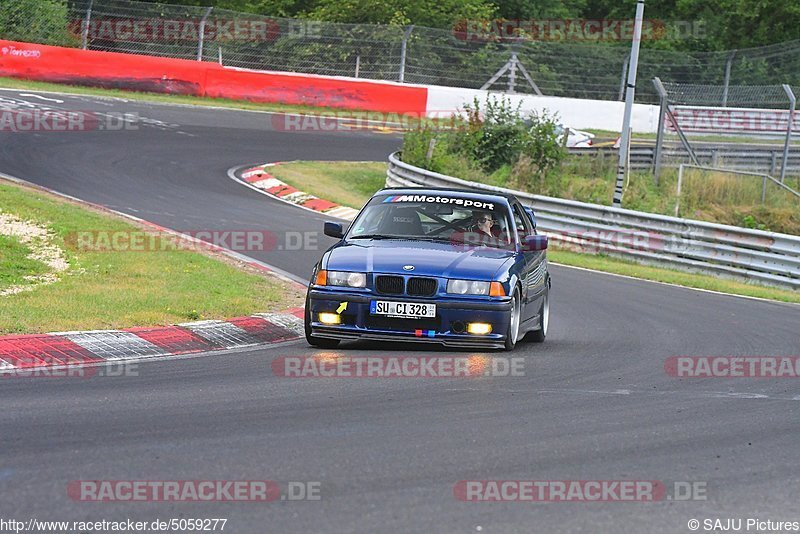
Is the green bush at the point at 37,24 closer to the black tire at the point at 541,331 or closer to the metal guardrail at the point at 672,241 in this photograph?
the metal guardrail at the point at 672,241

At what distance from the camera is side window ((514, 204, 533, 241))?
1195 cm

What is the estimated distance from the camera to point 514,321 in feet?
34.5

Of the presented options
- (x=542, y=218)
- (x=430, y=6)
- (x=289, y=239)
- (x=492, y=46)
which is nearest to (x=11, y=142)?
(x=289, y=239)

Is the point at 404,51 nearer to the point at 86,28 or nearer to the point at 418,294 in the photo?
the point at 86,28

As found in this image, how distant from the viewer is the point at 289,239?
62.0 feet

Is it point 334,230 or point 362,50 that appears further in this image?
point 362,50

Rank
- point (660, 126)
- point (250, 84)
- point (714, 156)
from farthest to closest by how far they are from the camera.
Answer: point (250, 84)
point (714, 156)
point (660, 126)

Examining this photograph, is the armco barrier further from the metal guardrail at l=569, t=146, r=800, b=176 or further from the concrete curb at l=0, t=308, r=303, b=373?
the concrete curb at l=0, t=308, r=303, b=373

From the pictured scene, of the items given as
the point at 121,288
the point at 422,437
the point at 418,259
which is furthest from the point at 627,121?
the point at 422,437

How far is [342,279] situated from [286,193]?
14677 millimetres

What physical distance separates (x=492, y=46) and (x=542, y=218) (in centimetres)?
1547

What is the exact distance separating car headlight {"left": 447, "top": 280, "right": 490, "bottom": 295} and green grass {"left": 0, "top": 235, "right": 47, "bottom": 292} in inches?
182

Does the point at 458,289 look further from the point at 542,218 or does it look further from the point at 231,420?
the point at 542,218


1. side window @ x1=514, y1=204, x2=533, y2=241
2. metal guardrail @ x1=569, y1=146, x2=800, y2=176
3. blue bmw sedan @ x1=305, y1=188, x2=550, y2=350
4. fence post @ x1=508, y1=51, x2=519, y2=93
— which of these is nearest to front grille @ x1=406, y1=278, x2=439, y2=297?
blue bmw sedan @ x1=305, y1=188, x2=550, y2=350
